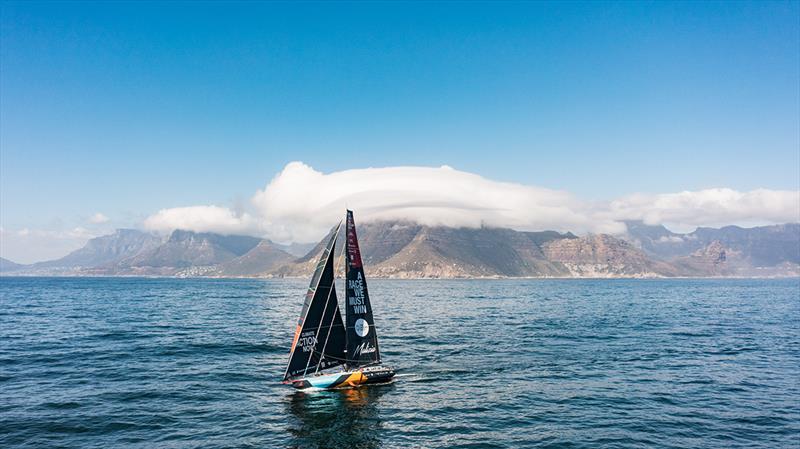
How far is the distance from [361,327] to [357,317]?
98 cm

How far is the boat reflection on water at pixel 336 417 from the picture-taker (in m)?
27.6

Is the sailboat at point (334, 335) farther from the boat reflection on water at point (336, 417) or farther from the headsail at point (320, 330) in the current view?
the boat reflection on water at point (336, 417)

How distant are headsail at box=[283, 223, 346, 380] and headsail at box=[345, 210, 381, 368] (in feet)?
3.23

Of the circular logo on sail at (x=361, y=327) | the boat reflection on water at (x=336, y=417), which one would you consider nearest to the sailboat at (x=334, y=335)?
the circular logo on sail at (x=361, y=327)

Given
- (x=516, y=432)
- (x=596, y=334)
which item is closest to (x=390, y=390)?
(x=516, y=432)

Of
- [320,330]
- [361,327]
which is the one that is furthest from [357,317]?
[320,330]

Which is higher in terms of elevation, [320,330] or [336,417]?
[320,330]

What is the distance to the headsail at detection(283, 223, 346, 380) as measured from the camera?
35469 millimetres

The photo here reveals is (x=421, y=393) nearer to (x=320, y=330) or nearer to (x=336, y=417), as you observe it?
(x=336, y=417)

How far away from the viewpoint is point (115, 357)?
165 ft

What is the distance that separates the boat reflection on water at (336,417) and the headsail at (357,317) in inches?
107

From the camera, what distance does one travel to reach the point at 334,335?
37.7 meters

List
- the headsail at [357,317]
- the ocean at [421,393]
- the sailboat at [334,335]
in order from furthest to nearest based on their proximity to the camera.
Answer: the headsail at [357,317] → the sailboat at [334,335] → the ocean at [421,393]

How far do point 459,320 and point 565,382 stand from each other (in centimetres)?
5027
